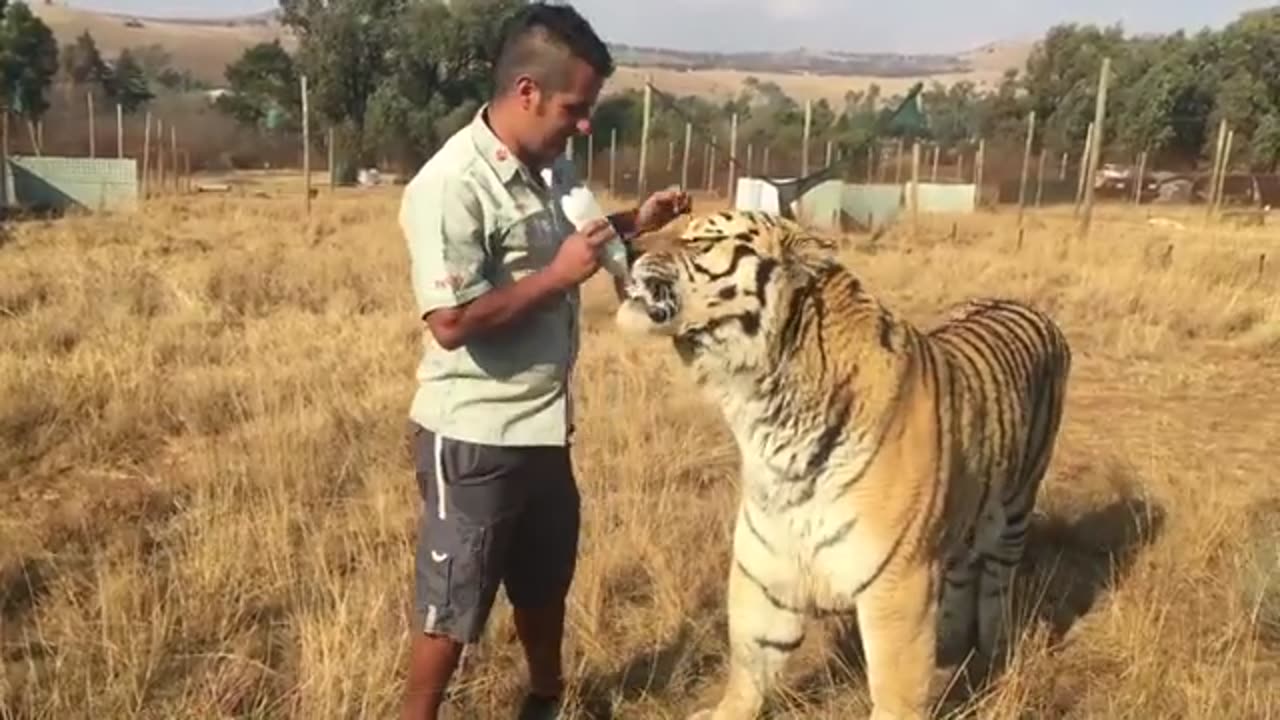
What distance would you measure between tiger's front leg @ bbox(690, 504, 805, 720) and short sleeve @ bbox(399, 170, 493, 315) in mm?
1085

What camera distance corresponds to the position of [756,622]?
141 inches

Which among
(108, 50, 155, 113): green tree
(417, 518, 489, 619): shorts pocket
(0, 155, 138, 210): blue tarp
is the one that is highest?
(417, 518, 489, 619): shorts pocket

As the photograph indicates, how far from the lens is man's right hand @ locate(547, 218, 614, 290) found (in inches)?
110

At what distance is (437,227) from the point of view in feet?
9.46

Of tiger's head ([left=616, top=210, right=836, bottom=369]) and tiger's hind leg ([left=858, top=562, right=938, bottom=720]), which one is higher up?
tiger's head ([left=616, top=210, right=836, bottom=369])

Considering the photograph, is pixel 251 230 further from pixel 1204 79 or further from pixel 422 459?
pixel 1204 79

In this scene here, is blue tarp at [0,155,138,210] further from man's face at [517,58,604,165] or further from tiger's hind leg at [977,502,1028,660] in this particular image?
man's face at [517,58,604,165]

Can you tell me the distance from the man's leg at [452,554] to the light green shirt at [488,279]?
68mm

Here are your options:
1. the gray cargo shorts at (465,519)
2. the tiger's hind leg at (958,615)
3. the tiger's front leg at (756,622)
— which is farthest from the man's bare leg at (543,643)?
the tiger's hind leg at (958,615)

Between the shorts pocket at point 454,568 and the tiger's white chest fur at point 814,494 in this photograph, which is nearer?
the shorts pocket at point 454,568

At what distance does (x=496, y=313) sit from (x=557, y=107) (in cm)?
48

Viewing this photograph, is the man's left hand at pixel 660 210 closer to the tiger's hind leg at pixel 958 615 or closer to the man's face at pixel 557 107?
the man's face at pixel 557 107

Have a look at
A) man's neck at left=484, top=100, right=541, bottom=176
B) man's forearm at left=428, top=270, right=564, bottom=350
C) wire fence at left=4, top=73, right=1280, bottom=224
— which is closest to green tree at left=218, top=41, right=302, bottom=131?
wire fence at left=4, top=73, right=1280, bottom=224

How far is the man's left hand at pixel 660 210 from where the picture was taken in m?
3.22
